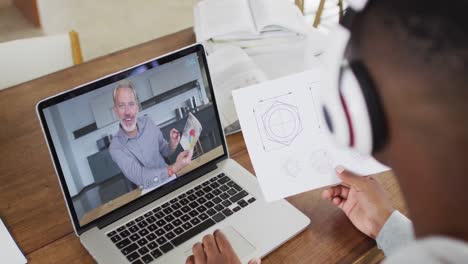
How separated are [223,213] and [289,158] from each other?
0.53 ft

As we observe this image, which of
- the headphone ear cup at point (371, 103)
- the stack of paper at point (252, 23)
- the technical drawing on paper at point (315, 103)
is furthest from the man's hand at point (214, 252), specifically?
the stack of paper at point (252, 23)

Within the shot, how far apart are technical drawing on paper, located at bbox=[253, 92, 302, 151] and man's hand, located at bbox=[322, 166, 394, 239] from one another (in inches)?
4.4

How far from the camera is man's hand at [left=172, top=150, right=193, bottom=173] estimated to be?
99 centimetres

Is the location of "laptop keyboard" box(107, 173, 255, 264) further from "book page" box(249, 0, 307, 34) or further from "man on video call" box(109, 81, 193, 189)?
"book page" box(249, 0, 307, 34)

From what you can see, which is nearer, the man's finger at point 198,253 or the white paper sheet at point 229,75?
the man's finger at point 198,253

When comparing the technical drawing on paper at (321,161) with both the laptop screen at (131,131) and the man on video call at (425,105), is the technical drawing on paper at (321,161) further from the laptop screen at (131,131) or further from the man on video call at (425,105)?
the man on video call at (425,105)

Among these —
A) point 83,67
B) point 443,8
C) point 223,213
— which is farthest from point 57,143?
point 443,8

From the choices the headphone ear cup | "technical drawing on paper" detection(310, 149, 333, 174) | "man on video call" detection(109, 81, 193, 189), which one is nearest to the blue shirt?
"man on video call" detection(109, 81, 193, 189)

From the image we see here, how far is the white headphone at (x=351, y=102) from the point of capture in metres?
0.49

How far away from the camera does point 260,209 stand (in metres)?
0.95

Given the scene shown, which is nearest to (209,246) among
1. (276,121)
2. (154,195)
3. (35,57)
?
(154,195)

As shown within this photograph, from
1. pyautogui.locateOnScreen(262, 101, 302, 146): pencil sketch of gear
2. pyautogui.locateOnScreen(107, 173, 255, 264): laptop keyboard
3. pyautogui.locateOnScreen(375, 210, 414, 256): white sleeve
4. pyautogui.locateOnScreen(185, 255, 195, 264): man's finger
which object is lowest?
pyautogui.locateOnScreen(375, 210, 414, 256): white sleeve

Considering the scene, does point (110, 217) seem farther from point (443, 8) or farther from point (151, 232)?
point (443, 8)

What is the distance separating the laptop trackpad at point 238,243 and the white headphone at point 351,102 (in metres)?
0.34
